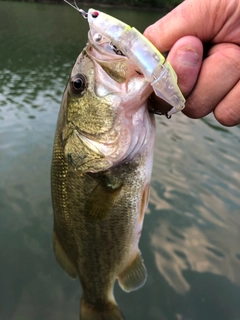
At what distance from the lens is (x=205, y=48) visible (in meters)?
1.61

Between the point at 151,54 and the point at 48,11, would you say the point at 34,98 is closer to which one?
the point at 151,54

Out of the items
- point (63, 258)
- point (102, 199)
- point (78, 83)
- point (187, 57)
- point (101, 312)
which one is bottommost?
point (101, 312)

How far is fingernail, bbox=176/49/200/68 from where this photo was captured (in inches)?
55.6

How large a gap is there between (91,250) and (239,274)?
2880 millimetres

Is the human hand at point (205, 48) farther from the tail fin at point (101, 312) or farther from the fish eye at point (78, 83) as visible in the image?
the tail fin at point (101, 312)

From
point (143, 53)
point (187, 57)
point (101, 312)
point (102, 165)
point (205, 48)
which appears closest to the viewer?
point (143, 53)

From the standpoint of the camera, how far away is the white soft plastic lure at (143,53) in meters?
1.22

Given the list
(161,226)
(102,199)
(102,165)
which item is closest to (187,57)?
(102,165)

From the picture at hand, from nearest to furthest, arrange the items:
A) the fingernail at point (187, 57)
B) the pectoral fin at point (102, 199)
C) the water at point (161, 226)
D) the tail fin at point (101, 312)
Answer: the fingernail at point (187, 57) < the pectoral fin at point (102, 199) < the tail fin at point (101, 312) < the water at point (161, 226)

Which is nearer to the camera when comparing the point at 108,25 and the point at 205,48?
the point at 108,25

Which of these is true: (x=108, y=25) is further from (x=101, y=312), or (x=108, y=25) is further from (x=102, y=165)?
(x=101, y=312)

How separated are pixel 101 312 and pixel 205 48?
1.94 meters

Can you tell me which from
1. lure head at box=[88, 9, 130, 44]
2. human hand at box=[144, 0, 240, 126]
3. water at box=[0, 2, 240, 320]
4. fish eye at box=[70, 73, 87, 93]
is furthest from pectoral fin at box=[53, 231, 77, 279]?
water at box=[0, 2, 240, 320]

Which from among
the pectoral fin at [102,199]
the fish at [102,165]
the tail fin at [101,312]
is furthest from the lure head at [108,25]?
the tail fin at [101,312]
